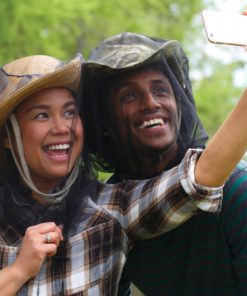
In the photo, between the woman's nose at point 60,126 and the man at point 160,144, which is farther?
the woman's nose at point 60,126

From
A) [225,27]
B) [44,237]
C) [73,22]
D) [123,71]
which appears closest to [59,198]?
[44,237]

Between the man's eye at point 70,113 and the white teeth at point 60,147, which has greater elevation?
the man's eye at point 70,113

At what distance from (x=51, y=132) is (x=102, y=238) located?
0.51 m

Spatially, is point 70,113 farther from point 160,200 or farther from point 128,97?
point 160,200

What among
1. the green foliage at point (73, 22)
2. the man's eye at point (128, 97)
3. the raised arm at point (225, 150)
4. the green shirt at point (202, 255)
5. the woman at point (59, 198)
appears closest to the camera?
the raised arm at point (225, 150)

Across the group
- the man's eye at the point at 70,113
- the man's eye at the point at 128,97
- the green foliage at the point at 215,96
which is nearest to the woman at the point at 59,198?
the man's eye at the point at 70,113

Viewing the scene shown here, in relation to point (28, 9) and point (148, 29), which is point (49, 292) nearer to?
point (28, 9)

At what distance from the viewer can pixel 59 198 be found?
9.88 feet

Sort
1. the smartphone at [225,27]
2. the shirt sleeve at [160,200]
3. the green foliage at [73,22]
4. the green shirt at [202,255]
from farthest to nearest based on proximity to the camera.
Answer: the green foliage at [73,22], the green shirt at [202,255], the shirt sleeve at [160,200], the smartphone at [225,27]

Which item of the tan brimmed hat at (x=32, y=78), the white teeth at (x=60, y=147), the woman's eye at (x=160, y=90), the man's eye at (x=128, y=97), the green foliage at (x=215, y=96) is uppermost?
the tan brimmed hat at (x=32, y=78)

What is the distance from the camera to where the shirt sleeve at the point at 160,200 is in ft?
8.63

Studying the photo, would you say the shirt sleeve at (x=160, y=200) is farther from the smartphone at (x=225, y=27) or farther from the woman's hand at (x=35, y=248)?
the smartphone at (x=225, y=27)

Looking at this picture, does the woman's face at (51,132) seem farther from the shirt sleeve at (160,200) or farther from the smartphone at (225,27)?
the smartphone at (225,27)

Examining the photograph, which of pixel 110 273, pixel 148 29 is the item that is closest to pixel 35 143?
pixel 110 273
